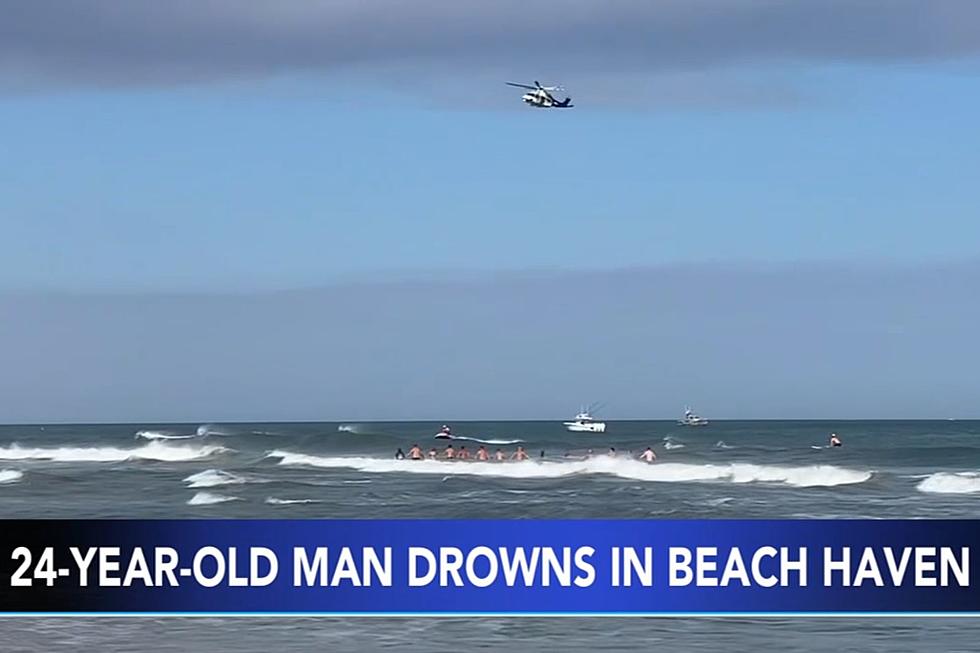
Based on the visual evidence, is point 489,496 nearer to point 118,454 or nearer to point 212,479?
point 212,479

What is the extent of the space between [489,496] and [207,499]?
925 centimetres

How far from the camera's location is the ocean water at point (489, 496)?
21.9 meters

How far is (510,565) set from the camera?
13898 millimetres

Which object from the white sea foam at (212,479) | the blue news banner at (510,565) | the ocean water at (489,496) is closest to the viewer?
the blue news banner at (510,565)

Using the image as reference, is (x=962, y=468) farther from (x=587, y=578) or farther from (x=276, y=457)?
(x=587, y=578)

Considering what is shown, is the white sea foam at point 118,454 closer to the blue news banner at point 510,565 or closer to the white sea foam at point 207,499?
the white sea foam at point 207,499

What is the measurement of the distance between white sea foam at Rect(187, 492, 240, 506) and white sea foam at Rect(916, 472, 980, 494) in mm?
23965

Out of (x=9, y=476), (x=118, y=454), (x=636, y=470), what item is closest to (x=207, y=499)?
(x=9, y=476)

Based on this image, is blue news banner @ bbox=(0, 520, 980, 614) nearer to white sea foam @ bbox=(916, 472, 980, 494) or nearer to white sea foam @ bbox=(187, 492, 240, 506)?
white sea foam @ bbox=(187, 492, 240, 506)

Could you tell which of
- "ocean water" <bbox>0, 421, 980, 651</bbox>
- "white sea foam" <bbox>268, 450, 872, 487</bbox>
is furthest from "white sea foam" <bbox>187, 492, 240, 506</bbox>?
"white sea foam" <bbox>268, 450, 872, 487</bbox>

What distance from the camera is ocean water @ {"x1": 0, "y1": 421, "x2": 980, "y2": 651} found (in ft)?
71.8

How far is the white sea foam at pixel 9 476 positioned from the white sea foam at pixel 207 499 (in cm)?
1353

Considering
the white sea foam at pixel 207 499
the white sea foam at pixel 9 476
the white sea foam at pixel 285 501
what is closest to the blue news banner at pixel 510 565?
the white sea foam at pixel 285 501

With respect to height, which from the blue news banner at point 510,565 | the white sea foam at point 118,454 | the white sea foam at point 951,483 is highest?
the white sea foam at point 118,454
